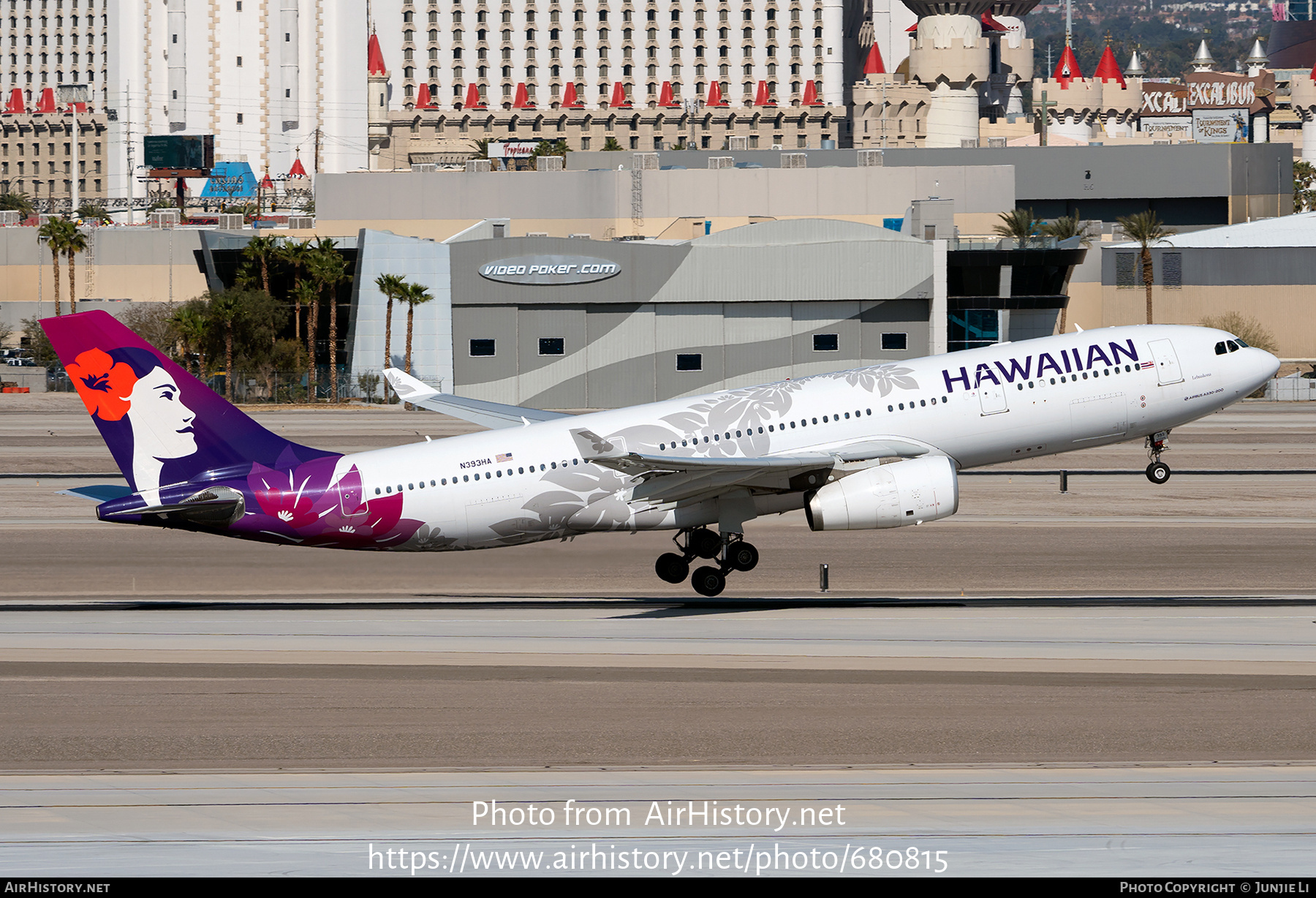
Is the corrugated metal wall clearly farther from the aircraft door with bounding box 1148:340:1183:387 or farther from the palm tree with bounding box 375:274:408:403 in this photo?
the aircraft door with bounding box 1148:340:1183:387

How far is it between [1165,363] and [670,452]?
41.8ft

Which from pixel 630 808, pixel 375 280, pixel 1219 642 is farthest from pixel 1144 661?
pixel 375 280

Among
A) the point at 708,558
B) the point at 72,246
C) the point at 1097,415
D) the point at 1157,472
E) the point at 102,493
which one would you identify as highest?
the point at 72,246

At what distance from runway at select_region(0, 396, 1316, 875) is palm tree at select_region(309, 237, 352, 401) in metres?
68.2

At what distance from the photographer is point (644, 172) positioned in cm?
14562

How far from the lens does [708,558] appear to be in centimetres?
3762

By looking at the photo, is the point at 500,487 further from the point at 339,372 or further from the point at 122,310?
the point at 122,310

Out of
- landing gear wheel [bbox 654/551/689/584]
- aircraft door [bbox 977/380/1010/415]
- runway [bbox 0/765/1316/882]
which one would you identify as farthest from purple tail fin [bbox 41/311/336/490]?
aircraft door [bbox 977/380/1010/415]

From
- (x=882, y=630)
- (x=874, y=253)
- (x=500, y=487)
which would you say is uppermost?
(x=874, y=253)

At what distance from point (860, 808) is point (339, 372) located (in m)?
101

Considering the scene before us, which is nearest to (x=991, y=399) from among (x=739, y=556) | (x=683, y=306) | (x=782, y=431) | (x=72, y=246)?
(x=782, y=431)

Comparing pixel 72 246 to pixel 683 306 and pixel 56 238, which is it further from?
pixel 683 306

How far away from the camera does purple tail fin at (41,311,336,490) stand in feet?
110

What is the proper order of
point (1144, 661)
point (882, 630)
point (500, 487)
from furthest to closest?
point (500, 487) < point (882, 630) < point (1144, 661)
